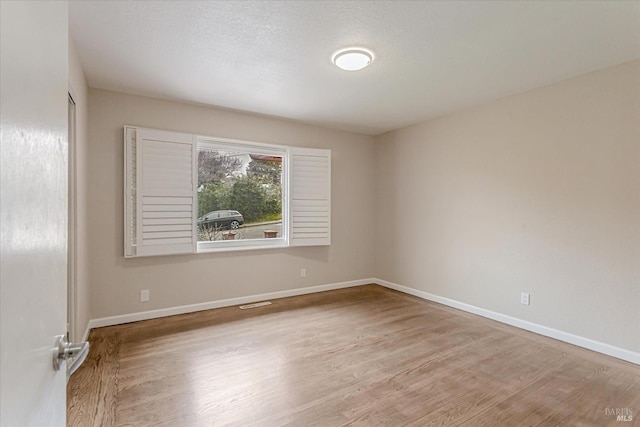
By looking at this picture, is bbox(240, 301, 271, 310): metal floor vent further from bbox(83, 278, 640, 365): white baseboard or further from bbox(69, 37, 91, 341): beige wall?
bbox(69, 37, 91, 341): beige wall

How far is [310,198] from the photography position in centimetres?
439

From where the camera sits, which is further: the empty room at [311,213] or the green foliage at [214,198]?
the green foliage at [214,198]

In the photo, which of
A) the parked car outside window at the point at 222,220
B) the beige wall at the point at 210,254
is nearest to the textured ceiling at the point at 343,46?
the beige wall at the point at 210,254

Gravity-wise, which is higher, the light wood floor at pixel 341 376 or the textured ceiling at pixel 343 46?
the textured ceiling at pixel 343 46

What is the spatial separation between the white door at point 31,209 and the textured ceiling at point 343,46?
1.50 metres

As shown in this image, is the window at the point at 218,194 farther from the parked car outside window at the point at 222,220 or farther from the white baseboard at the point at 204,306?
the white baseboard at the point at 204,306

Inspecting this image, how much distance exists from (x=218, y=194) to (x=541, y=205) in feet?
11.8

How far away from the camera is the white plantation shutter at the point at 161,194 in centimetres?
323

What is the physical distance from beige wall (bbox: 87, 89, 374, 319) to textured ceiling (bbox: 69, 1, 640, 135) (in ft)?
1.02

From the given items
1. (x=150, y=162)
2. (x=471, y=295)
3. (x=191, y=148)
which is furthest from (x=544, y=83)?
(x=150, y=162)

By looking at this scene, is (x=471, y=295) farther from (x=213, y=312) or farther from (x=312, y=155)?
(x=213, y=312)

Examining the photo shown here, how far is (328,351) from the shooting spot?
267 cm

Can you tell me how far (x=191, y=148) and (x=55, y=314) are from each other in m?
3.05

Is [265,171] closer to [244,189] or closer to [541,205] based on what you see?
[244,189]
